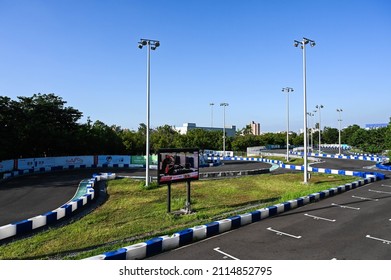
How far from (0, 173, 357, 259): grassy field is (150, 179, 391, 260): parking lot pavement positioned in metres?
1.90

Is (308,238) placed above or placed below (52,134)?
below

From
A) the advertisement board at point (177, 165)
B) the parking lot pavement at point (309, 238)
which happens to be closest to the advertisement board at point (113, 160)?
the advertisement board at point (177, 165)

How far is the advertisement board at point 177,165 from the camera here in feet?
43.3

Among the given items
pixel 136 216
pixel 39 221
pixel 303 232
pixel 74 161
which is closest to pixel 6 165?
pixel 74 161

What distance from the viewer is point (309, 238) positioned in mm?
9914

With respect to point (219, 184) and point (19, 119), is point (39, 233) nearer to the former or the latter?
point (219, 184)

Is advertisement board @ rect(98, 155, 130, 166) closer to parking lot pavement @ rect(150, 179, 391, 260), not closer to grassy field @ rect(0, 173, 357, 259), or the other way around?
grassy field @ rect(0, 173, 357, 259)

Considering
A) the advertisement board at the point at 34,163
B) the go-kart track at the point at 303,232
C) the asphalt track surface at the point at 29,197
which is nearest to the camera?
the go-kart track at the point at 303,232

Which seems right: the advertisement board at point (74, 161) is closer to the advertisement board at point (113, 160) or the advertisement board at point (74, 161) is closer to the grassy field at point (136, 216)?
the advertisement board at point (113, 160)

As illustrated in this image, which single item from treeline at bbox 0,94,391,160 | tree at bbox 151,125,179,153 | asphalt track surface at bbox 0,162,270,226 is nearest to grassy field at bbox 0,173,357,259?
asphalt track surface at bbox 0,162,270,226

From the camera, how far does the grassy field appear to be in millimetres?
9203

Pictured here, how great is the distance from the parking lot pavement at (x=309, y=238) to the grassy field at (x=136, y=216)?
190 cm

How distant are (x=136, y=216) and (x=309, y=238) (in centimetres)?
752

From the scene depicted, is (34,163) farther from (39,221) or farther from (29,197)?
(39,221)
